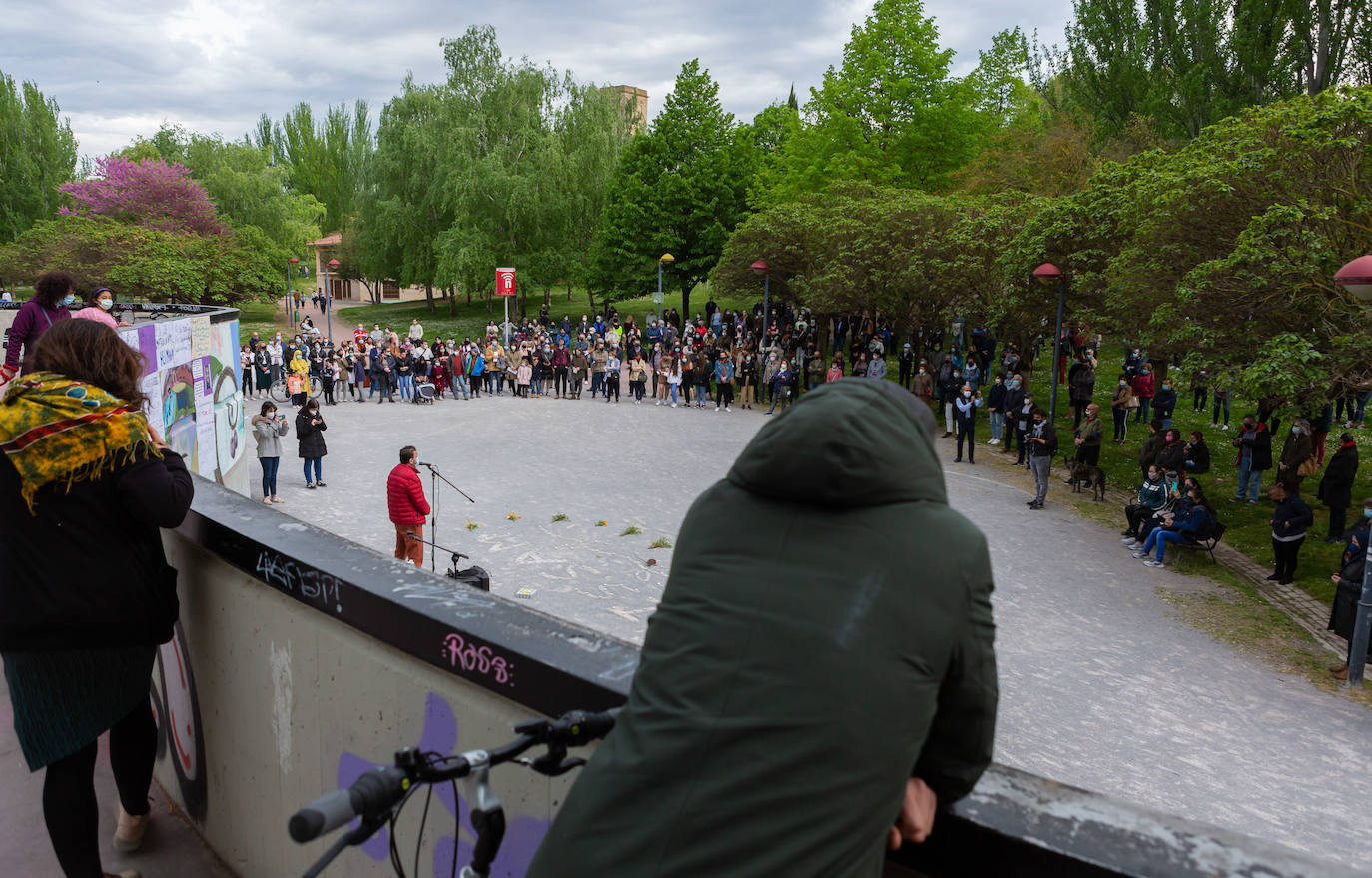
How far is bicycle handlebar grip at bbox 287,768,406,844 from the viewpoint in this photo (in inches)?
51.5

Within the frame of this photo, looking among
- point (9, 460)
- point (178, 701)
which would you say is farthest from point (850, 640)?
point (178, 701)

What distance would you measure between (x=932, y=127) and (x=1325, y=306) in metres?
25.8

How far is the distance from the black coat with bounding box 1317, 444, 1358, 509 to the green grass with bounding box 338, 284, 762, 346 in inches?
1347

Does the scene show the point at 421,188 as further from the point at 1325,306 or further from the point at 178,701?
the point at 178,701

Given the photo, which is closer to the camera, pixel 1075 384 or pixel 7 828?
pixel 7 828

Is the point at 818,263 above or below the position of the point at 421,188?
below

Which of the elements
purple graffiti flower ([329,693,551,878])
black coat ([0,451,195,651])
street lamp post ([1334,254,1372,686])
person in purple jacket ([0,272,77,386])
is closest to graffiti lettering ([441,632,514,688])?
purple graffiti flower ([329,693,551,878])

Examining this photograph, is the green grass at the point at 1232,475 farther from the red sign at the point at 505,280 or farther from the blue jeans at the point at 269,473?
the red sign at the point at 505,280

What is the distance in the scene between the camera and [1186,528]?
42.8 ft

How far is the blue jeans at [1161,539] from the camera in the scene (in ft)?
42.8

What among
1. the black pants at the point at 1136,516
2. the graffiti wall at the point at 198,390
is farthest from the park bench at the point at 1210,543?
the graffiti wall at the point at 198,390

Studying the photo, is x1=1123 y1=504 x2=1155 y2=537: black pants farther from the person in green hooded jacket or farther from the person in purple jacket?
the person in green hooded jacket

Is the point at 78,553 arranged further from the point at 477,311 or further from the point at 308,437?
the point at 477,311

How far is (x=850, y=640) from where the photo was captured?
1.30m
